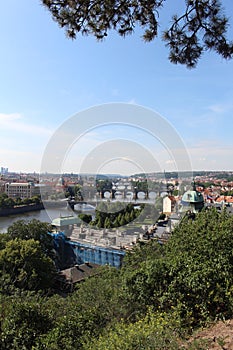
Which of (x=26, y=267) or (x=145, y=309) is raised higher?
(x=145, y=309)

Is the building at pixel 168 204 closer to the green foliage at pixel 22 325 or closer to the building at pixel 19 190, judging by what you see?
the green foliage at pixel 22 325

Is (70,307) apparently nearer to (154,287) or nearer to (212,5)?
(154,287)

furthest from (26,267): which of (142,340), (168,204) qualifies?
(168,204)

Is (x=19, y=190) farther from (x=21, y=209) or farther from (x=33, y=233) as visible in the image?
(x=33, y=233)

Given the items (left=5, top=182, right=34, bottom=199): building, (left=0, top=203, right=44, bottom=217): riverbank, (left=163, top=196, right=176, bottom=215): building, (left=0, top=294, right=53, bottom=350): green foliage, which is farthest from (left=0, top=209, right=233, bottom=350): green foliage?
(left=5, top=182, right=34, bottom=199): building

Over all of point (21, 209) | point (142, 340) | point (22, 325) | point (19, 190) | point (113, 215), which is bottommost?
point (21, 209)

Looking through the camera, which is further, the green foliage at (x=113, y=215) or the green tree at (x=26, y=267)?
the green foliage at (x=113, y=215)

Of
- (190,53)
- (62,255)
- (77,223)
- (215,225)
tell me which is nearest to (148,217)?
(77,223)

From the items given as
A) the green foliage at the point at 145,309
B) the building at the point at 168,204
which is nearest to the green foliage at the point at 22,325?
the green foliage at the point at 145,309
